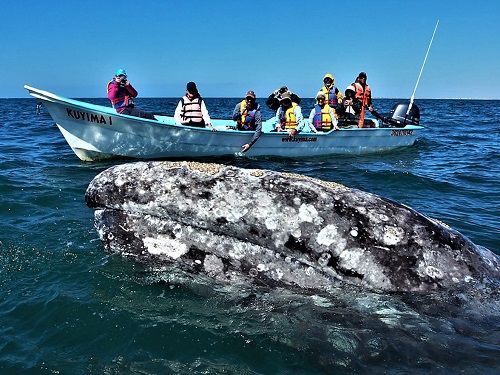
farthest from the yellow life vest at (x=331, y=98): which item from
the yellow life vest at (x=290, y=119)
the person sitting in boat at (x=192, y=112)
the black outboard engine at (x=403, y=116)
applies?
the person sitting in boat at (x=192, y=112)

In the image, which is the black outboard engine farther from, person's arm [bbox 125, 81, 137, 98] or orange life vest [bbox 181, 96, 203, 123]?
person's arm [bbox 125, 81, 137, 98]

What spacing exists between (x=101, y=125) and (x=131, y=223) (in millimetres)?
8851

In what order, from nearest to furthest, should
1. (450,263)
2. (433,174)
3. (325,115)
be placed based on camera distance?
(450,263) < (433,174) < (325,115)

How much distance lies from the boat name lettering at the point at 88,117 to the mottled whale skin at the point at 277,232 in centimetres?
840

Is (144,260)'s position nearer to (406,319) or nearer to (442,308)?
(406,319)

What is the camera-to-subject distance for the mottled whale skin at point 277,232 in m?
4.13

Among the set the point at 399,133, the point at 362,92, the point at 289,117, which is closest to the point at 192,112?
the point at 289,117

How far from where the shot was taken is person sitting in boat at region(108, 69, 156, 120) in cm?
1289

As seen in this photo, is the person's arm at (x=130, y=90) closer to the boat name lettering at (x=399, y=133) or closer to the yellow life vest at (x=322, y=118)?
the yellow life vest at (x=322, y=118)

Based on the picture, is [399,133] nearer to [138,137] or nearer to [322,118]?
[322,118]

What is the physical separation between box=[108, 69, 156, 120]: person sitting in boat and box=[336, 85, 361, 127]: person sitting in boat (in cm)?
741

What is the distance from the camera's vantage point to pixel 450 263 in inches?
163

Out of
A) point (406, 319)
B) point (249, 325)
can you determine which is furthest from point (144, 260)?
point (406, 319)

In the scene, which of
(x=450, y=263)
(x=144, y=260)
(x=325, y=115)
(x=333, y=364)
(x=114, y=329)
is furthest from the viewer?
(x=325, y=115)
